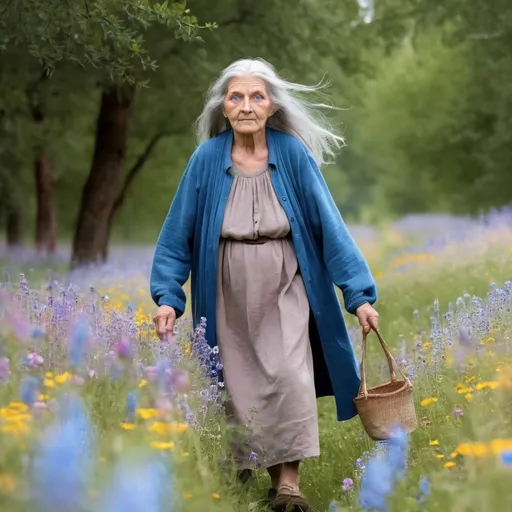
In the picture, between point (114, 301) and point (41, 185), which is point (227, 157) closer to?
point (114, 301)

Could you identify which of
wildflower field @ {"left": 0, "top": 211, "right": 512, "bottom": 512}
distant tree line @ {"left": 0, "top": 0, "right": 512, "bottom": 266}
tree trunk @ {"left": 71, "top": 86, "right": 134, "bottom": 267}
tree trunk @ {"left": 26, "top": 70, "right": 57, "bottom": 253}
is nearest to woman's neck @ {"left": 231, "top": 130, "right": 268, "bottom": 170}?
wildflower field @ {"left": 0, "top": 211, "right": 512, "bottom": 512}

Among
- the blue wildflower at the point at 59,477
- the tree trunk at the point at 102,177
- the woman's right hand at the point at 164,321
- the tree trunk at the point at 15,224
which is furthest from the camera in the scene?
the tree trunk at the point at 15,224

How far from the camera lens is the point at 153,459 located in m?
2.89

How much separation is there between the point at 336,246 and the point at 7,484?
8.57ft

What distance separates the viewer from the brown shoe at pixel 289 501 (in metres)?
4.61

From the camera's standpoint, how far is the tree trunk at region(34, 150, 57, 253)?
66.6ft

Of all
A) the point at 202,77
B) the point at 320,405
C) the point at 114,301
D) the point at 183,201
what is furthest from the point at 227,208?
the point at 202,77

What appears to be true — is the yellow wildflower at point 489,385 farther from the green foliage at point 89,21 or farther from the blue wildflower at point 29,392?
the green foliage at point 89,21

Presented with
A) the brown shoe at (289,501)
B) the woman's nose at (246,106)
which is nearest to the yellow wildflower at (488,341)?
the brown shoe at (289,501)

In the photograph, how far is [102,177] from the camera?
1406 centimetres

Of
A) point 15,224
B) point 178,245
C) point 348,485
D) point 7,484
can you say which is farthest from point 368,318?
point 15,224

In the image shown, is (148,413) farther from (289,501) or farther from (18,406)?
(289,501)

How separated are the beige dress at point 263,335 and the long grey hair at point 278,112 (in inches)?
15.0

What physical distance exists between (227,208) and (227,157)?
29 centimetres
